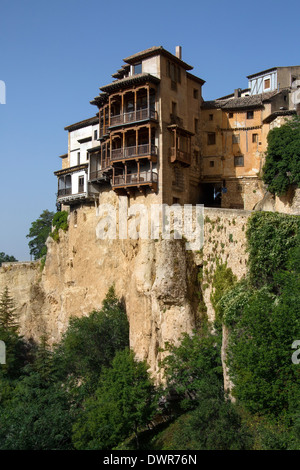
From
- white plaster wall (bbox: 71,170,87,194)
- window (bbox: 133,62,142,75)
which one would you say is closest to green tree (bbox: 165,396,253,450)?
window (bbox: 133,62,142,75)

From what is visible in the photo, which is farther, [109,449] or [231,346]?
[109,449]

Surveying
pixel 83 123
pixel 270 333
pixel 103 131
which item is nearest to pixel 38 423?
pixel 270 333

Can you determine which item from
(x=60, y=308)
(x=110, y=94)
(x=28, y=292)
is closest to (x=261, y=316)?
(x=110, y=94)

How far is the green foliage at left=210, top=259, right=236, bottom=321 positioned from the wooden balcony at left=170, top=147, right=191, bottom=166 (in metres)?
8.37

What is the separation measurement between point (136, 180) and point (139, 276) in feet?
22.3

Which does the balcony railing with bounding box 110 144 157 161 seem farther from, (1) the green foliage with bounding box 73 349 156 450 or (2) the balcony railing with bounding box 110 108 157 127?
(1) the green foliage with bounding box 73 349 156 450

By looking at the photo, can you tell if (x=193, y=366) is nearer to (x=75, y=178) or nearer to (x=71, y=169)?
(x=75, y=178)

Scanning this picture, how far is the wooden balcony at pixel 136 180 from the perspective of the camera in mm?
37656

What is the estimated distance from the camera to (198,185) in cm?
4231

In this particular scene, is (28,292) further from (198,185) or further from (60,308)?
(198,185)

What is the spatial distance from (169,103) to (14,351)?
89.2 ft

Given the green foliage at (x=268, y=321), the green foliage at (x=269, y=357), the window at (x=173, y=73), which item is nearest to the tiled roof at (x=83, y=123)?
the window at (x=173, y=73)

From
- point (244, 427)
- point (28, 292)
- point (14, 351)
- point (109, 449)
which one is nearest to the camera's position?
point (244, 427)

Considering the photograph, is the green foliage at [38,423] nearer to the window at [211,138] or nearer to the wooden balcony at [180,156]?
the wooden balcony at [180,156]
